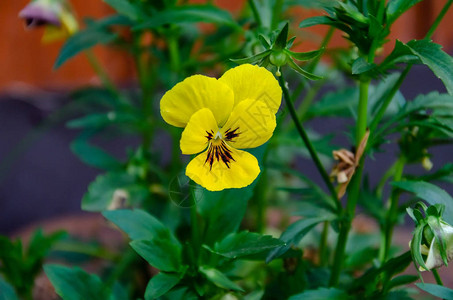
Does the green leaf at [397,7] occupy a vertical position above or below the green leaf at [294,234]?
above

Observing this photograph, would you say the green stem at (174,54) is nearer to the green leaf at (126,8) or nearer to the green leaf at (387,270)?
the green leaf at (126,8)

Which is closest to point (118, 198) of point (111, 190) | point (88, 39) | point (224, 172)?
point (111, 190)

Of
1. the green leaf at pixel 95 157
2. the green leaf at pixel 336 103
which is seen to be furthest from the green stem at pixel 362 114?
the green leaf at pixel 95 157

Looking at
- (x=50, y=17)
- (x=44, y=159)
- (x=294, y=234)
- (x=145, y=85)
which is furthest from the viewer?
(x=44, y=159)

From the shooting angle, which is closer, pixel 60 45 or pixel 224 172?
pixel 224 172

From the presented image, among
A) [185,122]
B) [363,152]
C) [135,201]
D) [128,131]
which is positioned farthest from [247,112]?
[128,131]

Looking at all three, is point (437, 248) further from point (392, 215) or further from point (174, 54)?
point (174, 54)
